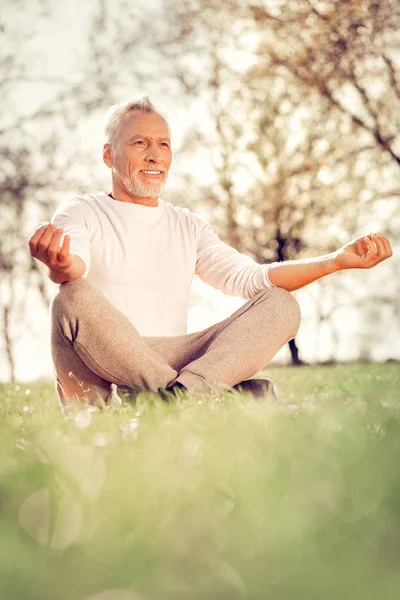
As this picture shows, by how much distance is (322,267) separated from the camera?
4.75m

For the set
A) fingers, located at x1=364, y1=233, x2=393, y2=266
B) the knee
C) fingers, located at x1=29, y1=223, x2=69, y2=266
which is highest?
fingers, located at x1=29, y1=223, x2=69, y2=266

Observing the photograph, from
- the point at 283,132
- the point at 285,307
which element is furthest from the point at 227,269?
the point at 283,132

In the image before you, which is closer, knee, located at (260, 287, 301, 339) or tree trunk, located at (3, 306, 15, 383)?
knee, located at (260, 287, 301, 339)

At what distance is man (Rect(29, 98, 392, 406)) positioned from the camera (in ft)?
14.6

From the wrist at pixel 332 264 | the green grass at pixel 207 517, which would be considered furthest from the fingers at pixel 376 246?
the green grass at pixel 207 517

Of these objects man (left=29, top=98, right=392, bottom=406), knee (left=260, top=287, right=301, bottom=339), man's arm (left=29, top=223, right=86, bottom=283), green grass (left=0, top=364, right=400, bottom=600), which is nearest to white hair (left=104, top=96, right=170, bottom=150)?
man (left=29, top=98, right=392, bottom=406)

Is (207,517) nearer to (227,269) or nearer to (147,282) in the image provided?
(147,282)

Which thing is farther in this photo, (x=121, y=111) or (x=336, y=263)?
(x=121, y=111)

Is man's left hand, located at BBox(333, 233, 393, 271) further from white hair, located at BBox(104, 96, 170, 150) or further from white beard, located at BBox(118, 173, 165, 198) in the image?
white hair, located at BBox(104, 96, 170, 150)

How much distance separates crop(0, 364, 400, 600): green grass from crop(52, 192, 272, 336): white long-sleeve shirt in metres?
2.75

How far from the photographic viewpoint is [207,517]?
59.5 inches

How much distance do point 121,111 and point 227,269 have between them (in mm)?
1400

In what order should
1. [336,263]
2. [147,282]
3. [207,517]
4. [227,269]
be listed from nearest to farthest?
[207,517], [336,263], [147,282], [227,269]

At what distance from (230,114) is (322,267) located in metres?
15.2
